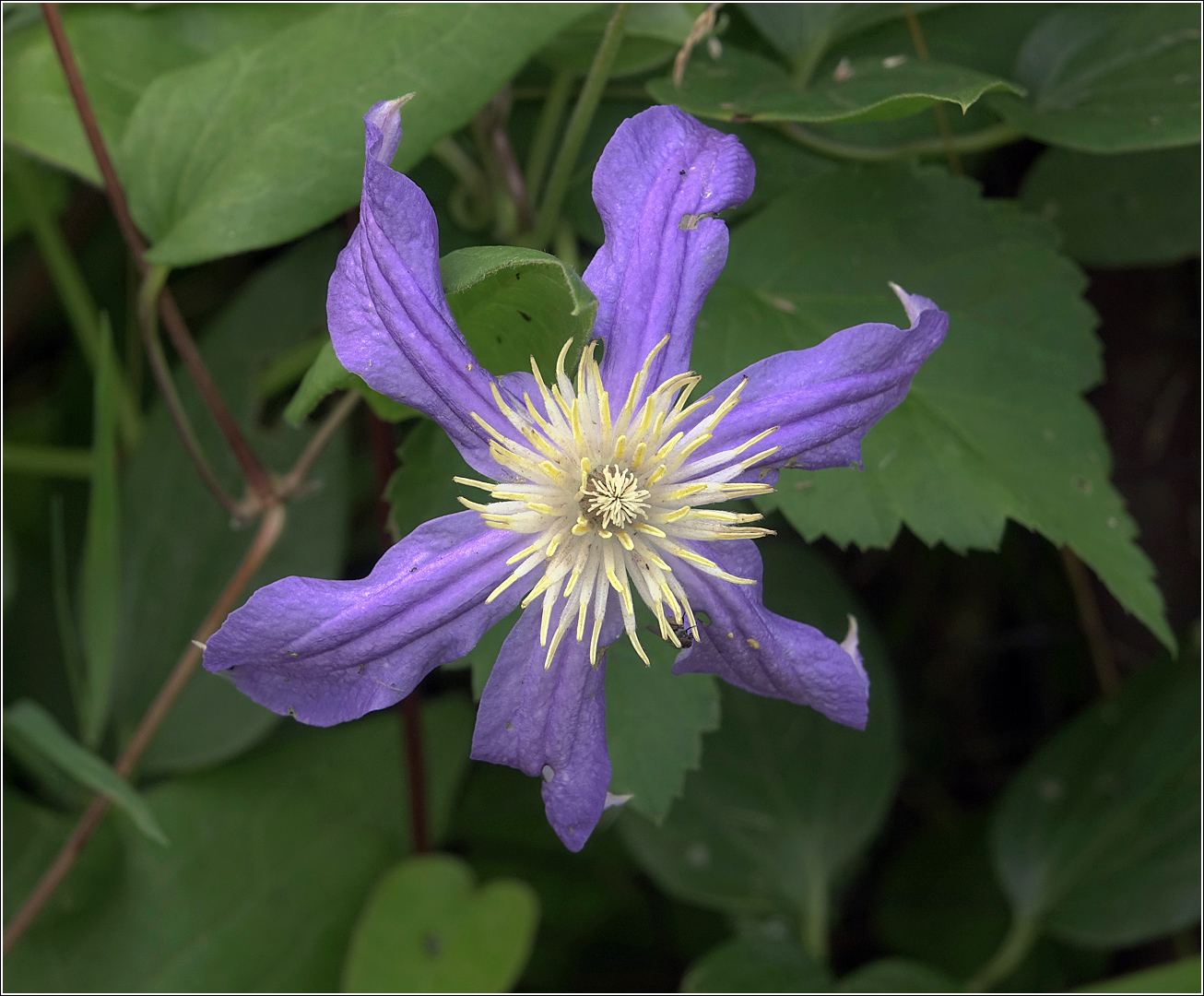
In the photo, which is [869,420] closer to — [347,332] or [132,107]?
[347,332]

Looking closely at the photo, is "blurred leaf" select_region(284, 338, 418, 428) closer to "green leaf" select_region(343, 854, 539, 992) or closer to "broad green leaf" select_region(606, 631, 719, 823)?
"broad green leaf" select_region(606, 631, 719, 823)

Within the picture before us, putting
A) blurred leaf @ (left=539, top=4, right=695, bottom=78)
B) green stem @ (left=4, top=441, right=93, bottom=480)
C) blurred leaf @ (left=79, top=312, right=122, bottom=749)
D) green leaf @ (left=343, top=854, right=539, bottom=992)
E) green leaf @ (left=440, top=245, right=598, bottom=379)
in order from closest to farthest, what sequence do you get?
green leaf @ (left=440, top=245, right=598, bottom=379) → blurred leaf @ (left=539, top=4, right=695, bottom=78) → blurred leaf @ (left=79, top=312, right=122, bottom=749) → green leaf @ (left=343, top=854, right=539, bottom=992) → green stem @ (left=4, top=441, right=93, bottom=480)

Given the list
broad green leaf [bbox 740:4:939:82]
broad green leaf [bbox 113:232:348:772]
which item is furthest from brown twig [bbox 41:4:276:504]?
broad green leaf [bbox 740:4:939:82]

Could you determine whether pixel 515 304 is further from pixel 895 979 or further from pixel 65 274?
pixel 895 979

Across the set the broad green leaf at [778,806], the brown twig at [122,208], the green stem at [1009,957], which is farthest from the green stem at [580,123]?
the green stem at [1009,957]

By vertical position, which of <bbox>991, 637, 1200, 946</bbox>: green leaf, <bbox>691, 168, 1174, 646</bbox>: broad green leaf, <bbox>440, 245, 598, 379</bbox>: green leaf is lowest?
<bbox>991, 637, 1200, 946</bbox>: green leaf

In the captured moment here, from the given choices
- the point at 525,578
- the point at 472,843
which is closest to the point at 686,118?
the point at 525,578

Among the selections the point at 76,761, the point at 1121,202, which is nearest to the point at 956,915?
the point at 1121,202

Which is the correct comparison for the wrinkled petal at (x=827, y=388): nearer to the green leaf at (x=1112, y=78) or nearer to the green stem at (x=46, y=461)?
the green leaf at (x=1112, y=78)
